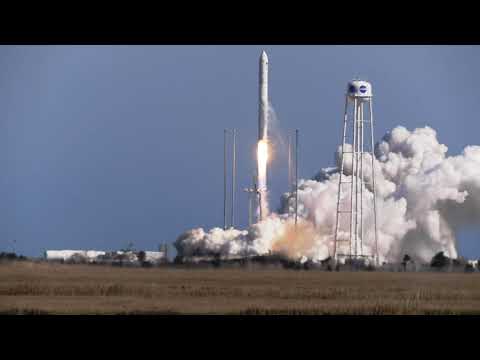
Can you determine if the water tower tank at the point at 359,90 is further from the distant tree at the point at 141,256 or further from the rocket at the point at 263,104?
the distant tree at the point at 141,256

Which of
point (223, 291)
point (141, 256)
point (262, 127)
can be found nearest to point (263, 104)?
point (262, 127)

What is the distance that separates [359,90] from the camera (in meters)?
89.5

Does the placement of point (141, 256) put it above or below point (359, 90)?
below

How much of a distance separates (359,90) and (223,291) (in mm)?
31614

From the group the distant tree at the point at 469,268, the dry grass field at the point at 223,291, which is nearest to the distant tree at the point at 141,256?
the dry grass field at the point at 223,291

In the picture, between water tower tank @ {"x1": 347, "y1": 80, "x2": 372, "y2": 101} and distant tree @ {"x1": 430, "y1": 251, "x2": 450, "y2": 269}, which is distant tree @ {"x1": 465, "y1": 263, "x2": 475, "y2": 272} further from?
water tower tank @ {"x1": 347, "y1": 80, "x2": 372, "y2": 101}

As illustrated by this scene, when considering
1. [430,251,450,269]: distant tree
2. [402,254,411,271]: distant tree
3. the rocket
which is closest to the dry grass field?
[402,254,411,271]: distant tree

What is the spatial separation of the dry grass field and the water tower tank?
12.9 metres

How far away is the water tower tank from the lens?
89.4 meters

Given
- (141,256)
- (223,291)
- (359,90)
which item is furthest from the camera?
(141,256)

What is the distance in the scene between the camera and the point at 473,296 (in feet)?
201

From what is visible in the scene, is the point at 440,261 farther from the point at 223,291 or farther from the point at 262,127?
the point at 223,291
